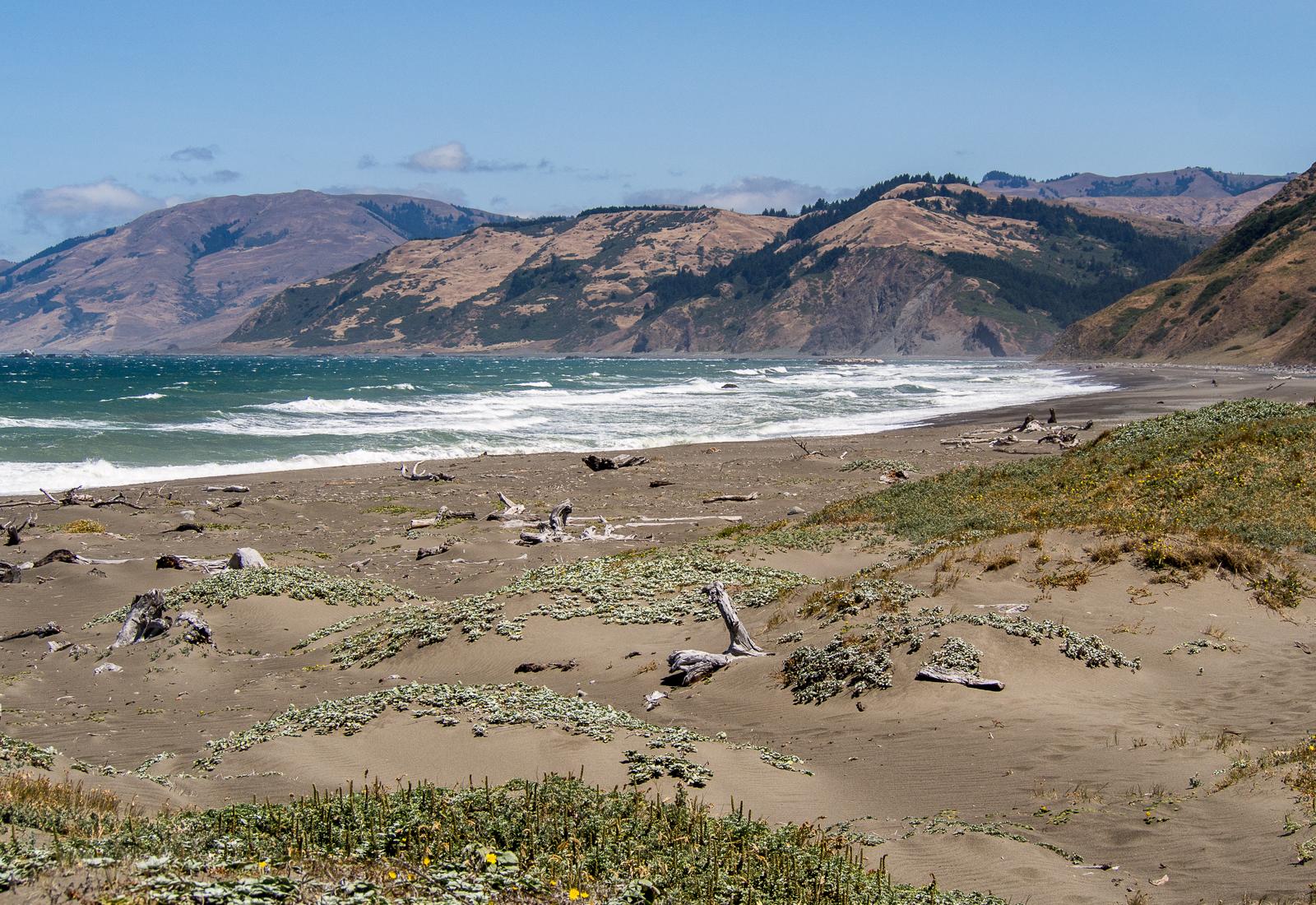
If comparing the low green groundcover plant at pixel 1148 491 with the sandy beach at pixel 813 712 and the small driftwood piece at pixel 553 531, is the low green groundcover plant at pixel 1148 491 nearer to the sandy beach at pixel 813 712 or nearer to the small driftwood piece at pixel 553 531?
the sandy beach at pixel 813 712

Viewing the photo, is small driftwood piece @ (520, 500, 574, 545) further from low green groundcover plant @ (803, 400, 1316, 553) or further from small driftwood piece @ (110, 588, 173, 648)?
small driftwood piece @ (110, 588, 173, 648)

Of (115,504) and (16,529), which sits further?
(115,504)

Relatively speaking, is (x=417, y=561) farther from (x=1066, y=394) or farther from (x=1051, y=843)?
(x=1066, y=394)

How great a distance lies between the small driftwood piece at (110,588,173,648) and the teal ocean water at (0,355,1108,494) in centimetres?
2106

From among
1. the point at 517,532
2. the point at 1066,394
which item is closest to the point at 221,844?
the point at 517,532

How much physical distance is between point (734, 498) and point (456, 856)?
68.5 feet

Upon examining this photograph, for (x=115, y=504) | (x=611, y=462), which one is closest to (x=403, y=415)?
(x=611, y=462)

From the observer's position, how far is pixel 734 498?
27078mm

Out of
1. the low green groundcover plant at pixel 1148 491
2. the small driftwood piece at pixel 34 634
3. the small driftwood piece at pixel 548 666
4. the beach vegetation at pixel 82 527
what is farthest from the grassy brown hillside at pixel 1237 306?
the small driftwood piece at pixel 34 634

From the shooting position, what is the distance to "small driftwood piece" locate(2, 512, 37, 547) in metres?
22.2

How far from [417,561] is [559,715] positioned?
438 inches

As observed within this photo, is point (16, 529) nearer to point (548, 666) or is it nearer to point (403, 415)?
point (548, 666)

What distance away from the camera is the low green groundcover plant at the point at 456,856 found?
578cm

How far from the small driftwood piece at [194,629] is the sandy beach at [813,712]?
22 centimetres
